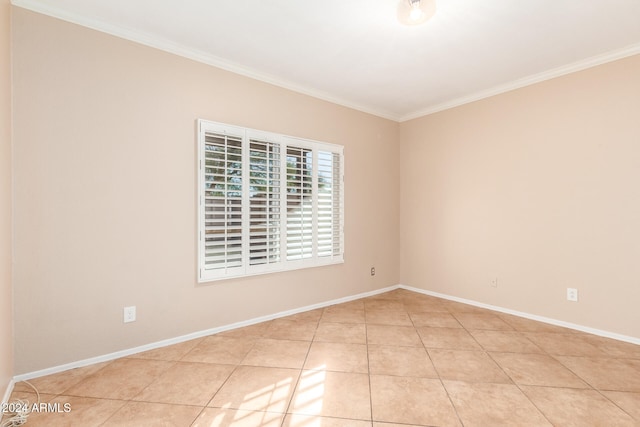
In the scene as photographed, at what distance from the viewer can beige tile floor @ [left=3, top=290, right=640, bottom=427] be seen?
5.66 feet

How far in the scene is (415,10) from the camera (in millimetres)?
1971

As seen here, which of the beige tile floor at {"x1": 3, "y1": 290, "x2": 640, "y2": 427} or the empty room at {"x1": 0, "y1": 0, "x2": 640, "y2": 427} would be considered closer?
the beige tile floor at {"x1": 3, "y1": 290, "x2": 640, "y2": 427}

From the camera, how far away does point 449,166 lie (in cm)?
406

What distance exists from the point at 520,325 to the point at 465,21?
9.43ft

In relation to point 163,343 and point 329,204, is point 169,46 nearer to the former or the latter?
point 329,204

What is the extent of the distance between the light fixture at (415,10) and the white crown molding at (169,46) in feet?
5.25

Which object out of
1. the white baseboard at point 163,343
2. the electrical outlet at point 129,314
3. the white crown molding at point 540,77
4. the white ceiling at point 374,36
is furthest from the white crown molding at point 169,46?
the white baseboard at point 163,343

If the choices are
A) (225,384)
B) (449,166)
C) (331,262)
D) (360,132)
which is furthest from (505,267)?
(225,384)

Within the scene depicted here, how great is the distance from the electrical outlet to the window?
0.56 metres

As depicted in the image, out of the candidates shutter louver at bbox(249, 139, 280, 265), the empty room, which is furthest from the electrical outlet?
shutter louver at bbox(249, 139, 280, 265)

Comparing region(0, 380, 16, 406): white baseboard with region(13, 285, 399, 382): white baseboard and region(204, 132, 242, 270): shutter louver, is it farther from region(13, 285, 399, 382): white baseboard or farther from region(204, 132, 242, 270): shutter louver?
region(204, 132, 242, 270): shutter louver

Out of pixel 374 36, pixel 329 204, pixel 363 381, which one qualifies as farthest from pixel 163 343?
pixel 374 36

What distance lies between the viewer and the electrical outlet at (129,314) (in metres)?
2.44

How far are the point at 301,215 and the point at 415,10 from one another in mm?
2167
